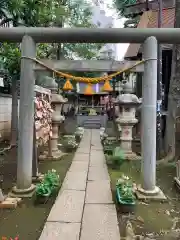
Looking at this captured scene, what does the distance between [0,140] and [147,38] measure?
26.9 ft

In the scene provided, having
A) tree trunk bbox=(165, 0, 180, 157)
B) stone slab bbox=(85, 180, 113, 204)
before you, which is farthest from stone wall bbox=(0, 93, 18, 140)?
tree trunk bbox=(165, 0, 180, 157)

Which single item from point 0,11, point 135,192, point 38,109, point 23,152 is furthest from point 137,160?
point 0,11


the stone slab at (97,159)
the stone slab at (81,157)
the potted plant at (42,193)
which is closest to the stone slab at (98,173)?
the stone slab at (97,159)

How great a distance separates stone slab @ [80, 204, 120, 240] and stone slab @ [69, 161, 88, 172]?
2.52m

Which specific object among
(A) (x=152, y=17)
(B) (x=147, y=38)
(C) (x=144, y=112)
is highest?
(A) (x=152, y=17)

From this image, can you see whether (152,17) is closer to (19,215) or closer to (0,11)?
(0,11)

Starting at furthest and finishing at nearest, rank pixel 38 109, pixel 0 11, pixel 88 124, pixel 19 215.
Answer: pixel 88 124 → pixel 0 11 → pixel 38 109 → pixel 19 215

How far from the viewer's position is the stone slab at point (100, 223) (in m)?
3.52

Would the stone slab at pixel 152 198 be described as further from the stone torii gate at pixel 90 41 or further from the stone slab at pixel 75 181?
Result: the stone slab at pixel 75 181

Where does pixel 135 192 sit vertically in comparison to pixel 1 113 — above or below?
below

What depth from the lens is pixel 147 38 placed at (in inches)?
204

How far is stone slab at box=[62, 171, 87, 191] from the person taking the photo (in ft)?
18.2

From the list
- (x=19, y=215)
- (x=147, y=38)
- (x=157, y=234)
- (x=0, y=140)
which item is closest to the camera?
(x=157, y=234)

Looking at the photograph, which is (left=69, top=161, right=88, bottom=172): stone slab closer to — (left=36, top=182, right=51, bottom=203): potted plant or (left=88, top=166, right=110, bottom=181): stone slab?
(left=88, top=166, right=110, bottom=181): stone slab
